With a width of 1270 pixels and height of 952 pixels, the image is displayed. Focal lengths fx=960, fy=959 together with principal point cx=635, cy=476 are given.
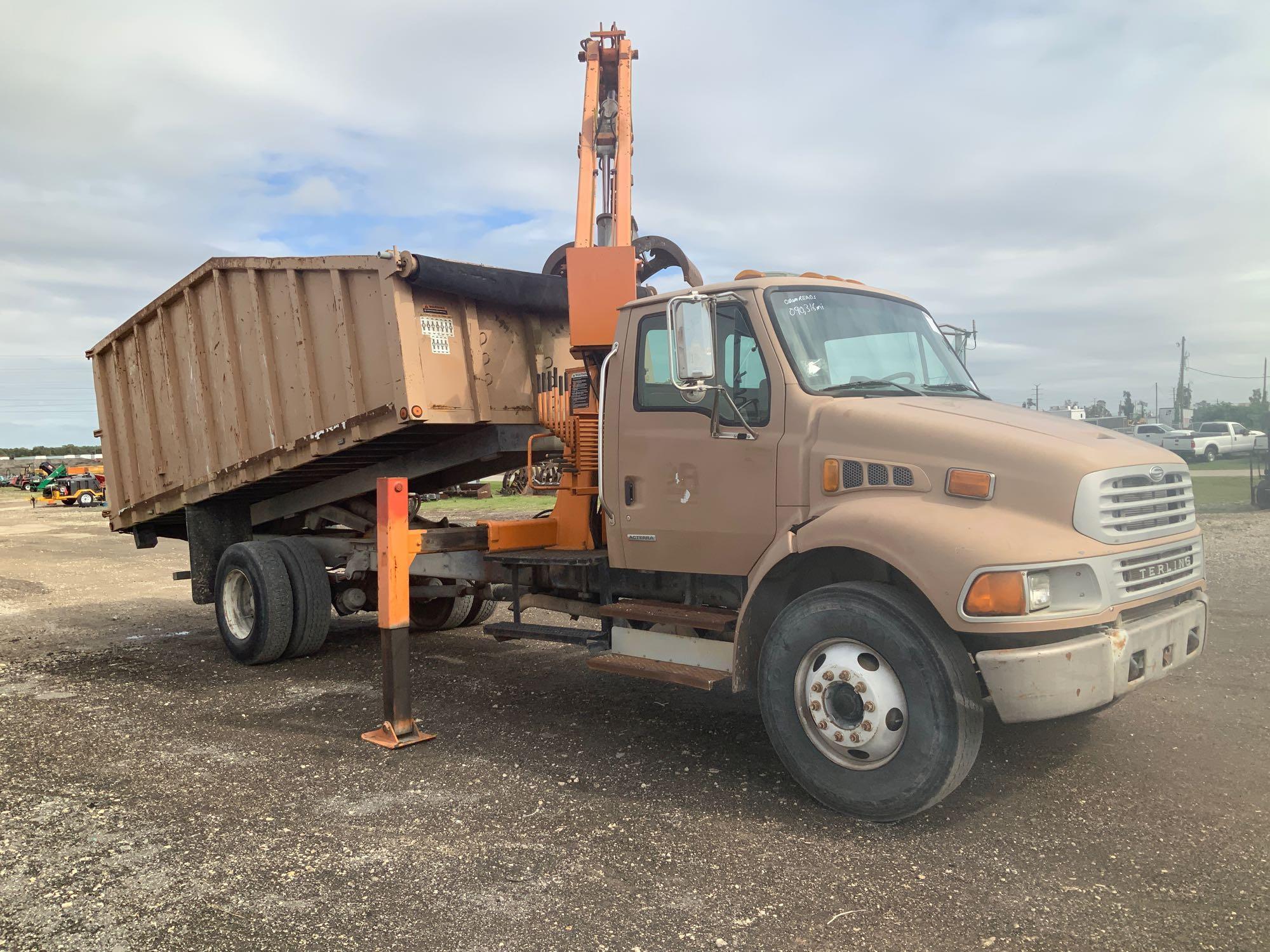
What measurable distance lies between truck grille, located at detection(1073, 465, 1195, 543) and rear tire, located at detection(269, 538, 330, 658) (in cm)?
577

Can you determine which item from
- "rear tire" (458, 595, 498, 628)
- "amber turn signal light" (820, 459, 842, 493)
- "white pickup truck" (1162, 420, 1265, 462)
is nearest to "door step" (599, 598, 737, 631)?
"amber turn signal light" (820, 459, 842, 493)

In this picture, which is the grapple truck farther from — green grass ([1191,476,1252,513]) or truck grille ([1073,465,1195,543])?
green grass ([1191,476,1252,513])

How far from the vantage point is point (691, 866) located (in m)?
3.76

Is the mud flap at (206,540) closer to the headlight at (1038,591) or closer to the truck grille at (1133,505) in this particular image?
the headlight at (1038,591)

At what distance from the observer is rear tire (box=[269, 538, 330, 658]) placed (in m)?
7.59

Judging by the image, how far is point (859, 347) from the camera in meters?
4.99

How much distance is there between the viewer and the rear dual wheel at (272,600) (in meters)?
7.45

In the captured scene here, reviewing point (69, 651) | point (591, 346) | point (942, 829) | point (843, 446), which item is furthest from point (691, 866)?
point (69, 651)

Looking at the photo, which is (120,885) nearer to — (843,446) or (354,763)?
(354,763)

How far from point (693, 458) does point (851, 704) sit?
150 cm

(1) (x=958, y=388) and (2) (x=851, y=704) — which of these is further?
(1) (x=958, y=388)

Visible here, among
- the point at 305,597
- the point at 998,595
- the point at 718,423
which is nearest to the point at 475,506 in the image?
the point at 305,597

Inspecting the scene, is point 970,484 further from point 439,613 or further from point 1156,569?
point 439,613

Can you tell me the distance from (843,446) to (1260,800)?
7.97 feet
